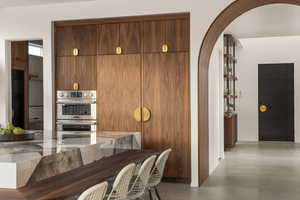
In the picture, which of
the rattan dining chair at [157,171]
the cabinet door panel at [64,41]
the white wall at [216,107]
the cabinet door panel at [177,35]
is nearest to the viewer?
the rattan dining chair at [157,171]

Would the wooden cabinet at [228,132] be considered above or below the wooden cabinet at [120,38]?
below

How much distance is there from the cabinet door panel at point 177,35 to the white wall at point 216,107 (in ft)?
3.99

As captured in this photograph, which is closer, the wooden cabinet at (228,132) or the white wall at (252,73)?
the wooden cabinet at (228,132)

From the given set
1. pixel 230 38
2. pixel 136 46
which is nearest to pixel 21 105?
pixel 136 46

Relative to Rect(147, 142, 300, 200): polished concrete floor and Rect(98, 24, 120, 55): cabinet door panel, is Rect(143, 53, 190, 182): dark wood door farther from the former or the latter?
Rect(98, 24, 120, 55): cabinet door panel

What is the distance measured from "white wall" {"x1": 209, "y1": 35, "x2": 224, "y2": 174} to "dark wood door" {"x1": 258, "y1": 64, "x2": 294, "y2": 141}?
375 cm

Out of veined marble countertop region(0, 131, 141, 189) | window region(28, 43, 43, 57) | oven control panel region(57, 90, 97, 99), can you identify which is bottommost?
veined marble countertop region(0, 131, 141, 189)

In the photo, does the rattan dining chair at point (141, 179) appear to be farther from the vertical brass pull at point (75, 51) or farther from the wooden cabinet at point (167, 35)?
Answer: the vertical brass pull at point (75, 51)

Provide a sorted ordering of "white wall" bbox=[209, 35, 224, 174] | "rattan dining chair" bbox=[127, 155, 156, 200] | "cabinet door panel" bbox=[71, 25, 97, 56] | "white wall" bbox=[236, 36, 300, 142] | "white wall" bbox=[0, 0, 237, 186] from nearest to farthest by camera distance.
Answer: "rattan dining chair" bbox=[127, 155, 156, 200] < "white wall" bbox=[0, 0, 237, 186] < "cabinet door panel" bbox=[71, 25, 97, 56] < "white wall" bbox=[209, 35, 224, 174] < "white wall" bbox=[236, 36, 300, 142]

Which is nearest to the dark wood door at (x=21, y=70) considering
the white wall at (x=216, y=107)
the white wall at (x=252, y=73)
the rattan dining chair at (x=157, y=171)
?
the white wall at (x=216, y=107)

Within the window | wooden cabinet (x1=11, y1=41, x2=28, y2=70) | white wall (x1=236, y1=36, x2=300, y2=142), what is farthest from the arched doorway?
white wall (x1=236, y1=36, x2=300, y2=142)

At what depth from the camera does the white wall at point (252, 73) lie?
11469 mm

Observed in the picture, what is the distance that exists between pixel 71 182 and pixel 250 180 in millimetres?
3978

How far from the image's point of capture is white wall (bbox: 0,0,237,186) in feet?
18.9
